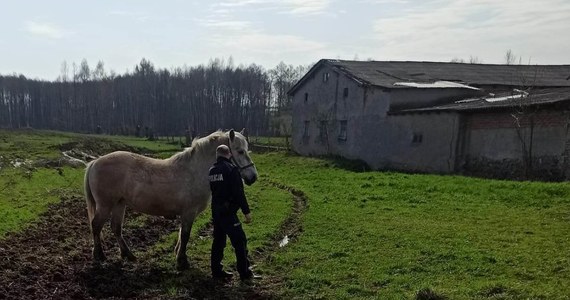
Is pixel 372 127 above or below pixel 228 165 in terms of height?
below

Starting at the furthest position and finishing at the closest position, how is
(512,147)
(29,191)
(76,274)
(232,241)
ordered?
(512,147) → (29,191) → (232,241) → (76,274)

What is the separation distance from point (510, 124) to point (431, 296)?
15.3 m

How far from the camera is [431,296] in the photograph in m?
6.25

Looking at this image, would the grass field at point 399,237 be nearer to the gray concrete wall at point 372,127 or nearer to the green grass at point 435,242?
the green grass at point 435,242

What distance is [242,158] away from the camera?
323 inches

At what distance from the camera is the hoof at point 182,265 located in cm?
800

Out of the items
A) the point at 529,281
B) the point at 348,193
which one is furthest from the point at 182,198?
the point at 348,193

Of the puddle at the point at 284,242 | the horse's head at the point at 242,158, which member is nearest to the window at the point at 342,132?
the puddle at the point at 284,242

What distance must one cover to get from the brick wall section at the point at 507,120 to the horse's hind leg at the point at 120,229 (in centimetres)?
1529

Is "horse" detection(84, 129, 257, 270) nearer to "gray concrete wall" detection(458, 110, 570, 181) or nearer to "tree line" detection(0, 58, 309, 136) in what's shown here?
"gray concrete wall" detection(458, 110, 570, 181)

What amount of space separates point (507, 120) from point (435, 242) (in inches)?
482

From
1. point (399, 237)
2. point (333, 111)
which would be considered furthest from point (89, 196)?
point (333, 111)

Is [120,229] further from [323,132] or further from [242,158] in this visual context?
[323,132]

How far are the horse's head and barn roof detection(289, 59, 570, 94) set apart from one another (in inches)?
802
